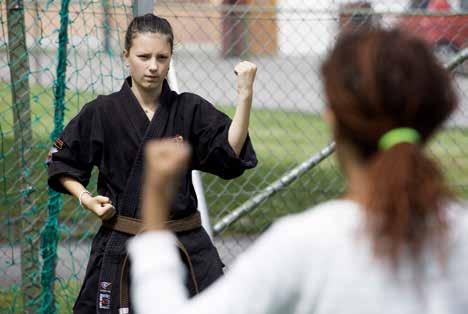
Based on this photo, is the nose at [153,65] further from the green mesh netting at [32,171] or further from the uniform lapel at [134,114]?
the green mesh netting at [32,171]

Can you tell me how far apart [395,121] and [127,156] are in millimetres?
2232

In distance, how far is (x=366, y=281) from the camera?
72.0 inches

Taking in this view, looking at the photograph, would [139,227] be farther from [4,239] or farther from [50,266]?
[4,239]

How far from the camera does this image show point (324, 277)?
6.01 feet

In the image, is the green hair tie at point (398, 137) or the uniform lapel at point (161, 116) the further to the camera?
the uniform lapel at point (161, 116)

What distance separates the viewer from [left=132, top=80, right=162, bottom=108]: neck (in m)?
4.09

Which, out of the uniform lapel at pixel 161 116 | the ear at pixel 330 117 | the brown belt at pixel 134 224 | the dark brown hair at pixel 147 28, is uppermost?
the dark brown hair at pixel 147 28

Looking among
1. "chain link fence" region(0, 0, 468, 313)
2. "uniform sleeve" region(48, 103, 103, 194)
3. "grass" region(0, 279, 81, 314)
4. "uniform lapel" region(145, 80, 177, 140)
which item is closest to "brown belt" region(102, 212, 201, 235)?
"uniform sleeve" region(48, 103, 103, 194)

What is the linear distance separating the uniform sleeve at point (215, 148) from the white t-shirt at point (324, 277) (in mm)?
2127

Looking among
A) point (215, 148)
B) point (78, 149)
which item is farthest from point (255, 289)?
point (78, 149)

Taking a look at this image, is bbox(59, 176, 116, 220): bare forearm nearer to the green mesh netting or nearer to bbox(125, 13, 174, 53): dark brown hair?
bbox(125, 13, 174, 53): dark brown hair

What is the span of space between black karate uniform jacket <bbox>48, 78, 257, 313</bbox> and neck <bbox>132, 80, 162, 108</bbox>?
3 centimetres

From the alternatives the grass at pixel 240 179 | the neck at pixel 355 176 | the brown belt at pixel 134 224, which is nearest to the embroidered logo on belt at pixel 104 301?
the brown belt at pixel 134 224

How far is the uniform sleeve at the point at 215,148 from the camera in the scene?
3992 mm
